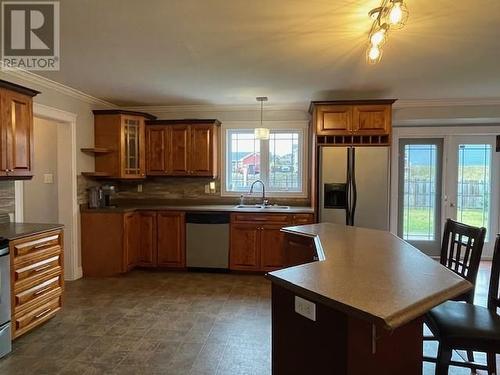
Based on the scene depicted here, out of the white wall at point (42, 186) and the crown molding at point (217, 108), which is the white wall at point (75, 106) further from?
the crown molding at point (217, 108)

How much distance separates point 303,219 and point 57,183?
327 centimetres

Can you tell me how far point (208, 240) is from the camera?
4.50 m

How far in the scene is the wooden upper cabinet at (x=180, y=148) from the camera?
4.80 meters

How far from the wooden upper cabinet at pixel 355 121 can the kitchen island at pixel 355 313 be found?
110 inches

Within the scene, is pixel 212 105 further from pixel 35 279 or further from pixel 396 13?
pixel 396 13

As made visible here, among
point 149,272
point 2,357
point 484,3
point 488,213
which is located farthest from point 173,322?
point 488,213

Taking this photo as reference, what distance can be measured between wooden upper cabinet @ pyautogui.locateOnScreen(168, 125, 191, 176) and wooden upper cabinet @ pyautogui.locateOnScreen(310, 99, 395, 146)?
185 centimetres

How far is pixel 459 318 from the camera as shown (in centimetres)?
177

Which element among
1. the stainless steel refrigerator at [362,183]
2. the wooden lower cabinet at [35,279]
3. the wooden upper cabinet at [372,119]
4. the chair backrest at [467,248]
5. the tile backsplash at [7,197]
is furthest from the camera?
the wooden upper cabinet at [372,119]

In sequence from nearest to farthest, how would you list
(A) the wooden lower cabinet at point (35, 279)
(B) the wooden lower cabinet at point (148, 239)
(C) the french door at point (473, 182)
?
(A) the wooden lower cabinet at point (35, 279), (B) the wooden lower cabinet at point (148, 239), (C) the french door at point (473, 182)

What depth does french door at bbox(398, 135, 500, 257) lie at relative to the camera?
5102mm

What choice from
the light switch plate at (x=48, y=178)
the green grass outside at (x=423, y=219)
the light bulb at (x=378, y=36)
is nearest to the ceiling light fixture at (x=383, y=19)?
the light bulb at (x=378, y=36)

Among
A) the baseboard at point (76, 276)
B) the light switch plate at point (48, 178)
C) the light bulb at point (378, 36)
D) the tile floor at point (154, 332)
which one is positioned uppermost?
the light bulb at point (378, 36)

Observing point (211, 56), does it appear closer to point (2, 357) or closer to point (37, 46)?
point (37, 46)
